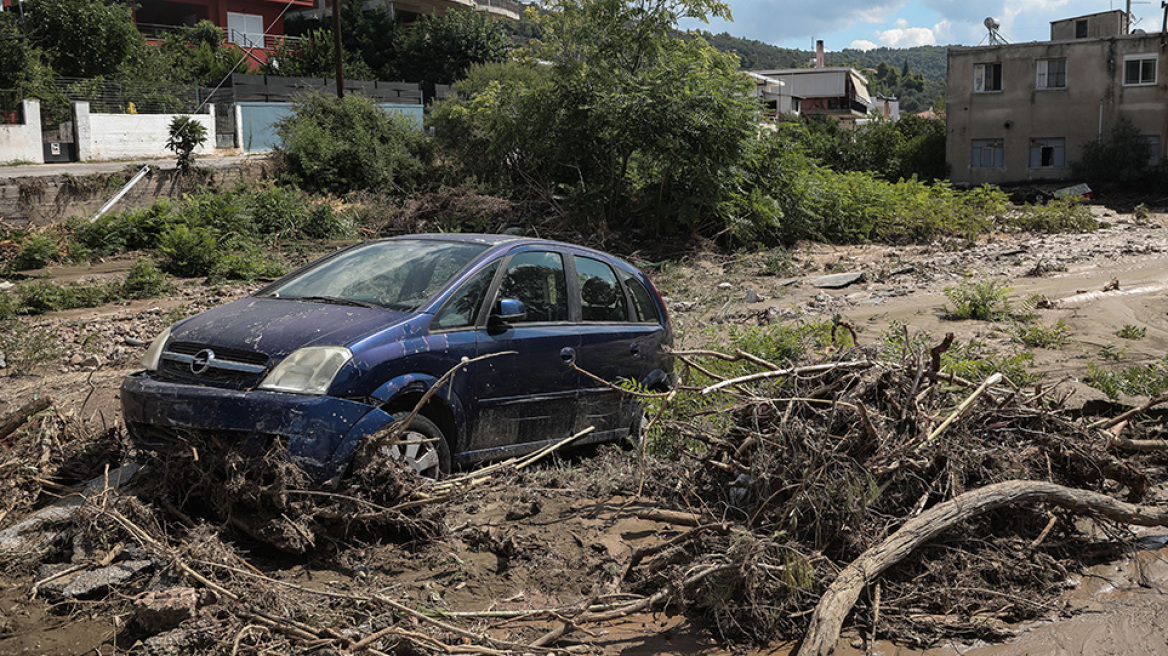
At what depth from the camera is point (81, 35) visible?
36.2 meters

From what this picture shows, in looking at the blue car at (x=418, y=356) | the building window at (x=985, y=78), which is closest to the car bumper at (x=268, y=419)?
the blue car at (x=418, y=356)

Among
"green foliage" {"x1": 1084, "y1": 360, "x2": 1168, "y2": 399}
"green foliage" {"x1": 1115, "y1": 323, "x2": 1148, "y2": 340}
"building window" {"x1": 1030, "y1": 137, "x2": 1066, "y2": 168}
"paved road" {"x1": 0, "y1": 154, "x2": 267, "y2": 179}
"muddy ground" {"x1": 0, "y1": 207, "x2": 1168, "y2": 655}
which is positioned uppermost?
"building window" {"x1": 1030, "y1": 137, "x2": 1066, "y2": 168}

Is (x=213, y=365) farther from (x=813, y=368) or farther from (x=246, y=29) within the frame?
(x=246, y=29)

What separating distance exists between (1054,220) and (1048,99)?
2194 centimetres

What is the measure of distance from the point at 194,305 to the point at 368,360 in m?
8.88

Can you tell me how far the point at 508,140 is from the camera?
67.1ft

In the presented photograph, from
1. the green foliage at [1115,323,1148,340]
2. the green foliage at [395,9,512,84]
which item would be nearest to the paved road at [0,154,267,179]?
the green foliage at [1115,323,1148,340]

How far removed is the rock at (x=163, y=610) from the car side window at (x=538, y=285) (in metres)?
2.69

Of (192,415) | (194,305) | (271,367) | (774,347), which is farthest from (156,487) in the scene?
(194,305)

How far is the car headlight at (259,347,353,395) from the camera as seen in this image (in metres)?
4.67

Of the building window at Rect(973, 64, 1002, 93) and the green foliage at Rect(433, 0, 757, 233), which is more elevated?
the building window at Rect(973, 64, 1002, 93)

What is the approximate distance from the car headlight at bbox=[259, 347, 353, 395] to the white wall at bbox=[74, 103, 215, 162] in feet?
86.9

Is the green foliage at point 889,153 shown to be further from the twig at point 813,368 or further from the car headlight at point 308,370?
the car headlight at point 308,370

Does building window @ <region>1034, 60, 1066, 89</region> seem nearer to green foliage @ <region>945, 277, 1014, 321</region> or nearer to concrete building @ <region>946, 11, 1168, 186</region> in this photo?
concrete building @ <region>946, 11, 1168, 186</region>
